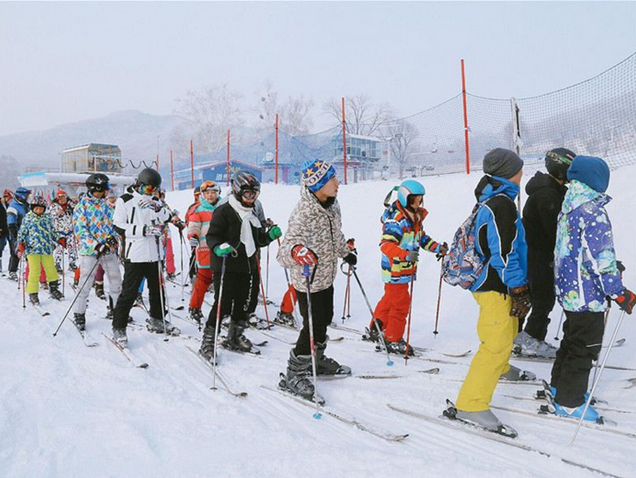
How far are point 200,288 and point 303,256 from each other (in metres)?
3.06

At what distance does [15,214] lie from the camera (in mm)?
8461

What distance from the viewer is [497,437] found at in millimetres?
2865

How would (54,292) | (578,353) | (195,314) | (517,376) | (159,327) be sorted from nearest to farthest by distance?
(578,353) → (517,376) → (159,327) → (195,314) → (54,292)

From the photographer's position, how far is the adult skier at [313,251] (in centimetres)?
352

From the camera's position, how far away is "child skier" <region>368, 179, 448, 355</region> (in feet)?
14.8

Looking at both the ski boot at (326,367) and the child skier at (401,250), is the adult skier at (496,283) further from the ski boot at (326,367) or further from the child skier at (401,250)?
the child skier at (401,250)

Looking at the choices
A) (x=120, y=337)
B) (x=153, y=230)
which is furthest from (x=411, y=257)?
(x=120, y=337)

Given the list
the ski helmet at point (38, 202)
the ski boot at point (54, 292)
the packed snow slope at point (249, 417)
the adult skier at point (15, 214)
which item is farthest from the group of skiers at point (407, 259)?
the adult skier at point (15, 214)

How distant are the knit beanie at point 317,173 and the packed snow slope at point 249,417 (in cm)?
170

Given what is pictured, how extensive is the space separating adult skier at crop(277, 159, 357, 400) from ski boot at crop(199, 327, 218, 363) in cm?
102

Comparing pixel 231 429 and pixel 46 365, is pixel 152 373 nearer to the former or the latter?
pixel 46 365

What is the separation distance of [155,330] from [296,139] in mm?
12644

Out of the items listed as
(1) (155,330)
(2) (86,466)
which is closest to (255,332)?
(1) (155,330)

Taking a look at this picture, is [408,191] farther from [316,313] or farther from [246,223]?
[246,223]
